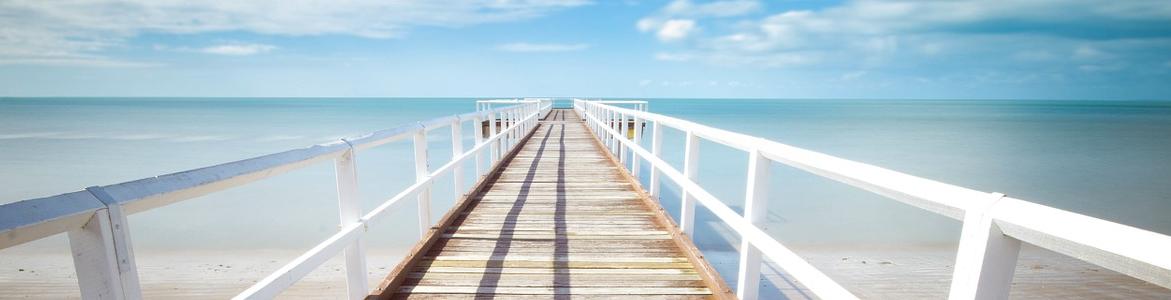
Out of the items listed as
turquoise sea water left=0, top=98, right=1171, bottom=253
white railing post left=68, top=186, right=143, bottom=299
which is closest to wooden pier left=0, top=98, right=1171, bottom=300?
white railing post left=68, top=186, right=143, bottom=299

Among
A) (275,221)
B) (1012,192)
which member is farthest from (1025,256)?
(275,221)

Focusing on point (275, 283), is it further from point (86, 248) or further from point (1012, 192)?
point (1012, 192)

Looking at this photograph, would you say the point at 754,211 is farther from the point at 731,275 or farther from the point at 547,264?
the point at 731,275

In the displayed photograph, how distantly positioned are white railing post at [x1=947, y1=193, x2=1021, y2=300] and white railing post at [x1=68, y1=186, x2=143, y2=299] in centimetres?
197

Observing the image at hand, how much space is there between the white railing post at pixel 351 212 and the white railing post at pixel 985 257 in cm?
233

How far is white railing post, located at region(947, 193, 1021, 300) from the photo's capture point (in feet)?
3.57

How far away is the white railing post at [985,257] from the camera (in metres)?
1.09

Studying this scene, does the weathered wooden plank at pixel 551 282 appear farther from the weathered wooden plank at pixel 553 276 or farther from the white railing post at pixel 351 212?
the white railing post at pixel 351 212

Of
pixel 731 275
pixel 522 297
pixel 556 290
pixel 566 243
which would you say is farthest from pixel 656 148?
pixel 731 275

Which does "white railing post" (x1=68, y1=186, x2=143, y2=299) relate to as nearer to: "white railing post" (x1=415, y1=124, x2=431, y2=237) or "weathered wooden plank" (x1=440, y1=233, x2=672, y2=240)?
"white railing post" (x1=415, y1=124, x2=431, y2=237)

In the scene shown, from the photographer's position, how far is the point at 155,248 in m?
10.2

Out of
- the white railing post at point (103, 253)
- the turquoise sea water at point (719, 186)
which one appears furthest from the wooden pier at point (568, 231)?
the turquoise sea water at point (719, 186)

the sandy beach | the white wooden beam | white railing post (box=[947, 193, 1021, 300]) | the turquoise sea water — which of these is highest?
white railing post (box=[947, 193, 1021, 300])

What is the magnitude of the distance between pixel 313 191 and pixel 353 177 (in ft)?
51.6
